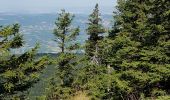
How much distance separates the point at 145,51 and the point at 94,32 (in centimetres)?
2907

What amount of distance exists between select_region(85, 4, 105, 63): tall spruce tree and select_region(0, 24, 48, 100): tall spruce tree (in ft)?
95.4

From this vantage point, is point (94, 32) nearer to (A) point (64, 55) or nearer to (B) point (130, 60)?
(A) point (64, 55)

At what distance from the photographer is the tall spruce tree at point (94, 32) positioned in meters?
55.7

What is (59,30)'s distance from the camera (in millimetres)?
49594

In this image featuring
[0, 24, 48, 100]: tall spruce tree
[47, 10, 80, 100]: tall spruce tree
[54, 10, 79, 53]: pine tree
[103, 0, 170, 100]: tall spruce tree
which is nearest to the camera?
[0, 24, 48, 100]: tall spruce tree

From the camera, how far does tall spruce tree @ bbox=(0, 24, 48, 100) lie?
77.9ft

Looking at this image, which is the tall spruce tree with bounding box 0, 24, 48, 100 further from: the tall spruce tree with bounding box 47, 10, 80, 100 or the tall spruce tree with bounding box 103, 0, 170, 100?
the tall spruce tree with bounding box 47, 10, 80, 100

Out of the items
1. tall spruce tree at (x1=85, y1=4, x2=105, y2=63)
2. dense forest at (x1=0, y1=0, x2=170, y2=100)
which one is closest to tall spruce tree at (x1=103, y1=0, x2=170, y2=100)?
dense forest at (x1=0, y1=0, x2=170, y2=100)

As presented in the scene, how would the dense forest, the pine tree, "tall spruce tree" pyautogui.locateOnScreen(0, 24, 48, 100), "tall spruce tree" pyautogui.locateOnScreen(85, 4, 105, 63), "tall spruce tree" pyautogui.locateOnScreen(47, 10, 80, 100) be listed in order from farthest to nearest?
1. "tall spruce tree" pyautogui.locateOnScreen(85, 4, 105, 63)
2. the pine tree
3. "tall spruce tree" pyautogui.locateOnScreen(47, 10, 80, 100)
4. the dense forest
5. "tall spruce tree" pyautogui.locateOnScreen(0, 24, 48, 100)

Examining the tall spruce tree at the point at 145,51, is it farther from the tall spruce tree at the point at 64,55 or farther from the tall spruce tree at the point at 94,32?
the tall spruce tree at the point at 94,32

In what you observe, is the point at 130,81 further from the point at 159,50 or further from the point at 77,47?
the point at 77,47

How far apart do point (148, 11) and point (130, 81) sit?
214 inches

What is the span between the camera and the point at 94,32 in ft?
184

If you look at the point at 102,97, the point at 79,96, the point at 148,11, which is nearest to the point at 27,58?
the point at 148,11
